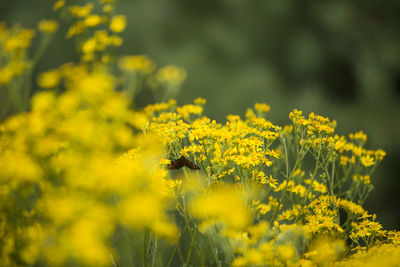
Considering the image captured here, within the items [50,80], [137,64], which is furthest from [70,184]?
[137,64]

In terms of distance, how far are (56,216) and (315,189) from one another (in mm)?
920

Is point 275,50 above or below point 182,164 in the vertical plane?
above

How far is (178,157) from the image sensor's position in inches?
47.7

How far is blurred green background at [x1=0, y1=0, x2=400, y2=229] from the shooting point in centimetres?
273

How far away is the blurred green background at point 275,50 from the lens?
2.73 meters

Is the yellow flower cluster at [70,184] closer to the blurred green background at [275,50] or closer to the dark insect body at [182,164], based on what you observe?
the dark insect body at [182,164]

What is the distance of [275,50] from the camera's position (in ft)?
10.3

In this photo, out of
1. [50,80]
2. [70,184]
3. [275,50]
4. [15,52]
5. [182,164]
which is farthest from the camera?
[275,50]

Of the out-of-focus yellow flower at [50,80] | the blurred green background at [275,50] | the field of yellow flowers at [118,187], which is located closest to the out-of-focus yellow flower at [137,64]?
the field of yellow flowers at [118,187]

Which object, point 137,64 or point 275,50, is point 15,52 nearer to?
point 137,64

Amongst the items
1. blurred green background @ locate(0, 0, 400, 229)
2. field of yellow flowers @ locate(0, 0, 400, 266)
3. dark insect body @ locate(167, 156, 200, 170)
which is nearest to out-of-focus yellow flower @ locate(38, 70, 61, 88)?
field of yellow flowers @ locate(0, 0, 400, 266)

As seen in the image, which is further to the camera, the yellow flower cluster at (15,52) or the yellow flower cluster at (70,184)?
the yellow flower cluster at (15,52)

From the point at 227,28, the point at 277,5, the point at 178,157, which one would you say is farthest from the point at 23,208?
the point at 277,5

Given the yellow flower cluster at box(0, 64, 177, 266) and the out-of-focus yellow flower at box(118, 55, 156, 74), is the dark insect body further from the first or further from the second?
the out-of-focus yellow flower at box(118, 55, 156, 74)
